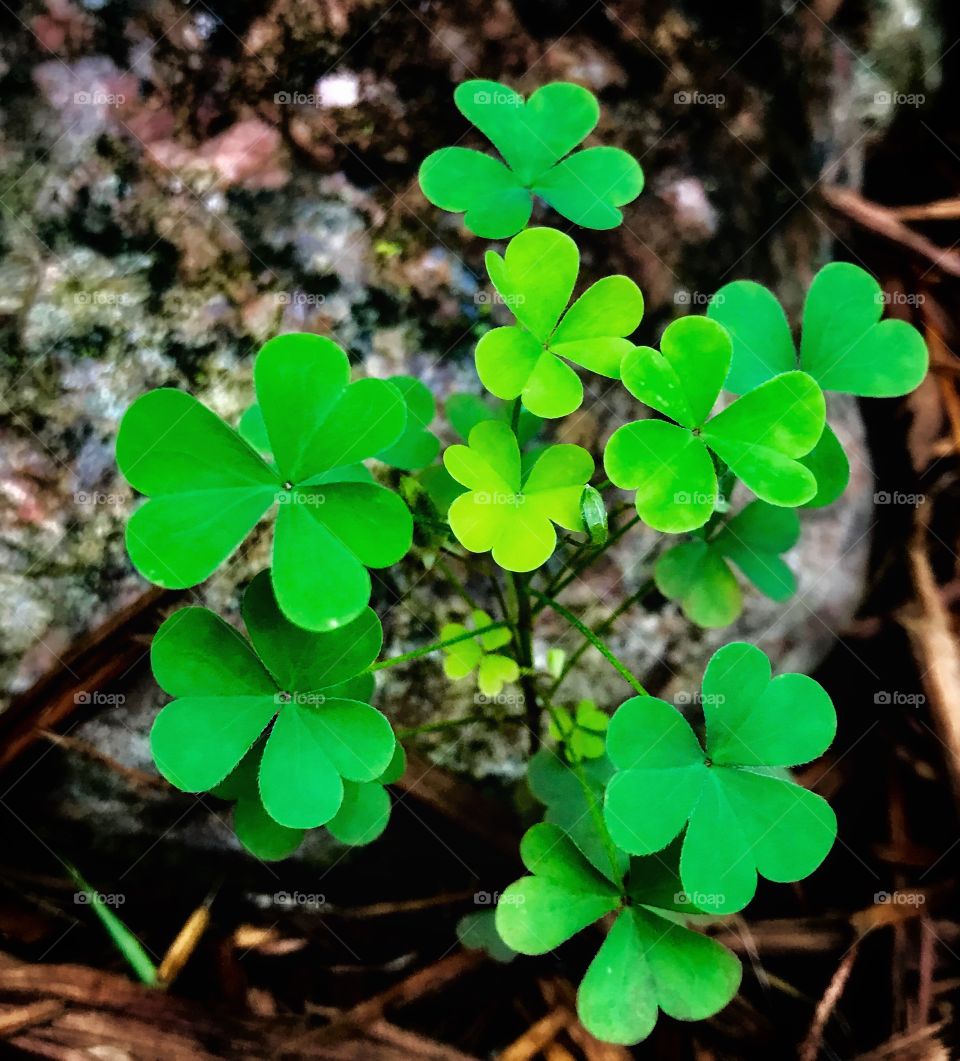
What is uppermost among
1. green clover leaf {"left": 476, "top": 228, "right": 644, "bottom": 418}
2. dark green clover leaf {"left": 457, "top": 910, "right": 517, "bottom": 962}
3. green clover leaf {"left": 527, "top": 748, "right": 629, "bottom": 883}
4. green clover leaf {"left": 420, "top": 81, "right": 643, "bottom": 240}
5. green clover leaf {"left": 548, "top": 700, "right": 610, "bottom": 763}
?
green clover leaf {"left": 420, "top": 81, "right": 643, "bottom": 240}

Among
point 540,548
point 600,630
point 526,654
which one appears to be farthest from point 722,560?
point 540,548

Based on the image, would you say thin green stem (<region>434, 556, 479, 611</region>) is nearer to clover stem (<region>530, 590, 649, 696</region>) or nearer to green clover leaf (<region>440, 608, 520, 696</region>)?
green clover leaf (<region>440, 608, 520, 696</region>)

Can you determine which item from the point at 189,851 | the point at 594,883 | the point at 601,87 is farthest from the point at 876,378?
the point at 189,851

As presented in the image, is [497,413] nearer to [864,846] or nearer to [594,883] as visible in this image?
→ [594,883]

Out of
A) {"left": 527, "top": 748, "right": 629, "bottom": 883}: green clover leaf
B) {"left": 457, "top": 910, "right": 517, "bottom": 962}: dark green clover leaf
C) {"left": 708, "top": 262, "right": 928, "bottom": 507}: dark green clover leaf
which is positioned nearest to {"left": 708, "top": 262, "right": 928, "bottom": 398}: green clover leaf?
{"left": 708, "top": 262, "right": 928, "bottom": 507}: dark green clover leaf

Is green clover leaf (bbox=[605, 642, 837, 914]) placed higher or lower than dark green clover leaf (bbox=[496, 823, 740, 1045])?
higher

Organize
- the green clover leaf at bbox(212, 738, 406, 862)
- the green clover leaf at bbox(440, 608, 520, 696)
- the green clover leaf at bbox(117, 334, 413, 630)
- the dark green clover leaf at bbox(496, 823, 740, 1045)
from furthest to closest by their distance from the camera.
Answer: the green clover leaf at bbox(440, 608, 520, 696), the green clover leaf at bbox(212, 738, 406, 862), the dark green clover leaf at bbox(496, 823, 740, 1045), the green clover leaf at bbox(117, 334, 413, 630)
